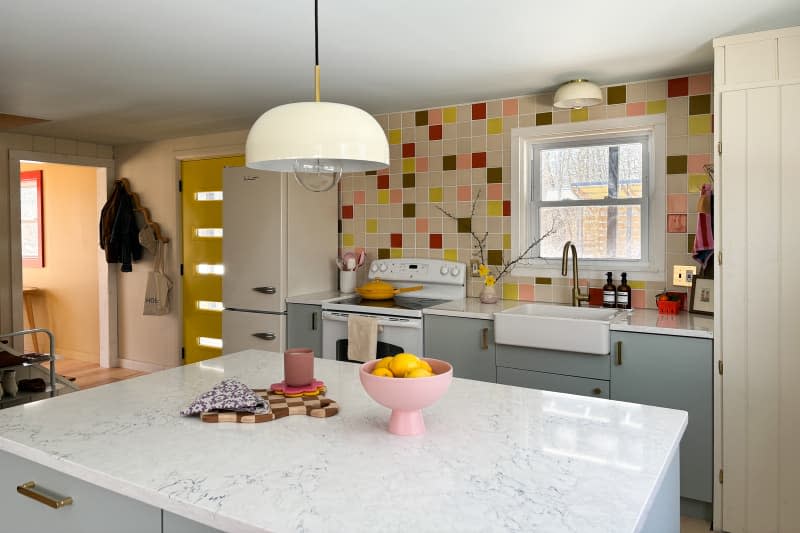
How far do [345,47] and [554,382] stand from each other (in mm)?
1868

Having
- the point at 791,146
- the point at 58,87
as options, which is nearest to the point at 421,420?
the point at 791,146

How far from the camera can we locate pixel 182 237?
5.36 meters

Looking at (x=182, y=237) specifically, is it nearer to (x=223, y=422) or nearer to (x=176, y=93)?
(x=176, y=93)

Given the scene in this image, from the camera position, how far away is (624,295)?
10.7 feet

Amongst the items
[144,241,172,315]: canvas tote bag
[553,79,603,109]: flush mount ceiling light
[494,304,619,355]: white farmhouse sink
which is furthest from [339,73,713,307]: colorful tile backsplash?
[144,241,172,315]: canvas tote bag

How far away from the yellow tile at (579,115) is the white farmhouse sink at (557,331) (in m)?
1.12

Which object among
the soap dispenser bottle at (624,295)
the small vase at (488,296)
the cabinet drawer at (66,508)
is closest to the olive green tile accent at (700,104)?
the soap dispenser bottle at (624,295)

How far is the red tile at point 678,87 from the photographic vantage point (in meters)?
3.18

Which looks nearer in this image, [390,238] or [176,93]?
[176,93]

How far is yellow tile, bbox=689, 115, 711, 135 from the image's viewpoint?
3.12 m

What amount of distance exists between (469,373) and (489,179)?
50.9 inches

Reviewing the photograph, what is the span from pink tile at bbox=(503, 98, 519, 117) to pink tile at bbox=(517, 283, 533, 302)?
1.06m

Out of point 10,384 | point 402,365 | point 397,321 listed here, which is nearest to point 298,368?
point 402,365

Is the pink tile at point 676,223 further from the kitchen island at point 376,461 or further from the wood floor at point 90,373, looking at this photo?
the wood floor at point 90,373
